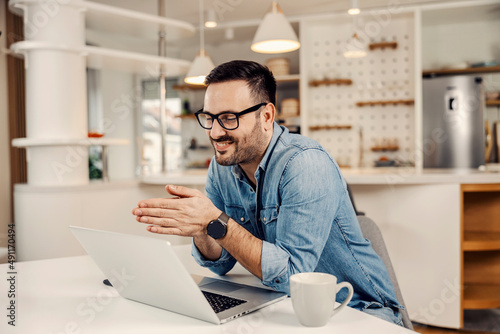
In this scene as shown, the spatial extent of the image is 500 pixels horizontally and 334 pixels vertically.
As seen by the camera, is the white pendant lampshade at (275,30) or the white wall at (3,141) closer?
the white pendant lampshade at (275,30)

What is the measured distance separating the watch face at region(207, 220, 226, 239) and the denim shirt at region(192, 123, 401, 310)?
101mm

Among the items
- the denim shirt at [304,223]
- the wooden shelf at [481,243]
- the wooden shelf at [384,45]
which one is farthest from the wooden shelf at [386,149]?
the denim shirt at [304,223]

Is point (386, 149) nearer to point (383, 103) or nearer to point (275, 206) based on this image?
point (383, 103)

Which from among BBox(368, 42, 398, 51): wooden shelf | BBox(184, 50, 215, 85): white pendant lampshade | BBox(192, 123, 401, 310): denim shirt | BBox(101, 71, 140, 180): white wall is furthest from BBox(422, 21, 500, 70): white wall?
BBox(192, 123, 401, 310): denim shirt

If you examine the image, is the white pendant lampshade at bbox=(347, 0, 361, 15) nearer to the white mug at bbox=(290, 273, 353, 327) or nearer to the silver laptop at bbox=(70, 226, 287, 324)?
the silver laptop at bbox=(70, 226, 287, 324)

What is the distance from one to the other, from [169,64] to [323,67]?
2286 mm

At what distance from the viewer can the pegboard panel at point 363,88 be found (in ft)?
16.2

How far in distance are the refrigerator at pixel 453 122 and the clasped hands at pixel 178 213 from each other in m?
4.51

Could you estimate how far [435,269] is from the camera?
2.49m

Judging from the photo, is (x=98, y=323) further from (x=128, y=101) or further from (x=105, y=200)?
(x=128, y=101)

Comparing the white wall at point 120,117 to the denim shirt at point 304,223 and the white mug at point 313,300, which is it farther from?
the white mug at point 313,300

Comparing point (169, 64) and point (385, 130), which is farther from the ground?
point (169, 64)

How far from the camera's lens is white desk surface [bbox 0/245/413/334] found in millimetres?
778

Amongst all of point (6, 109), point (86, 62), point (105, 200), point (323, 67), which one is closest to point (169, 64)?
point (86, 62)
